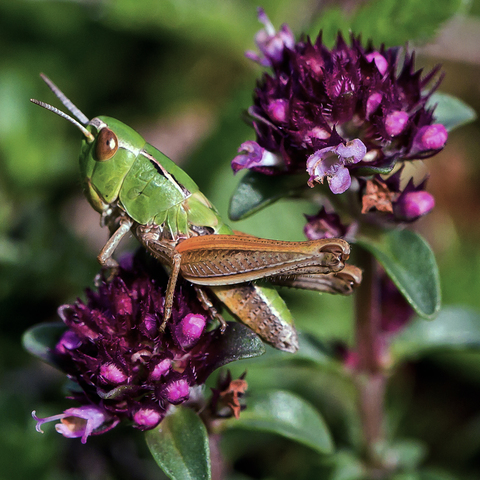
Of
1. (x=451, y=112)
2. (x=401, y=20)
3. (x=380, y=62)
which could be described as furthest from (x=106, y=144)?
(x=401, y=20)

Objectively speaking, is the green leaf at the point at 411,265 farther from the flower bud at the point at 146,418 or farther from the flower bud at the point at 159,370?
the flower bud at the point at 146,418

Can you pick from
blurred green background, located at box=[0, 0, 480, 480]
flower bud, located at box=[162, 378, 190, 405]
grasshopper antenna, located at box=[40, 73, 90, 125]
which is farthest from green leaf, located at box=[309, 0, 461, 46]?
flower bud, located at box=[162, 378, 190, 405]

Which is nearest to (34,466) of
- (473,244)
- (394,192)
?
(394,192)

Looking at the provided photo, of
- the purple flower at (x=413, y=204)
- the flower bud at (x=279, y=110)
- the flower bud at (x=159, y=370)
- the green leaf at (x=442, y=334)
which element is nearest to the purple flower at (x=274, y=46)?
the flower bud at (x=279, y=110)

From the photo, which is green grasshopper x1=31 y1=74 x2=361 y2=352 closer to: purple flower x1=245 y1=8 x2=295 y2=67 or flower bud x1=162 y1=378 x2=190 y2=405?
flower bud x1=162 y1=378 x2=190 y2=405

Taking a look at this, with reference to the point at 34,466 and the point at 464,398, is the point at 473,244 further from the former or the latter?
the point at 34,466

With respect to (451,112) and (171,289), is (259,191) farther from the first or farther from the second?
(451,112)
